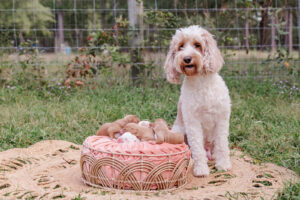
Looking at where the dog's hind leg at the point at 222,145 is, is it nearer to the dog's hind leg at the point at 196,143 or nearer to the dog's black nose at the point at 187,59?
the dog's hind leg at the point at 196,143

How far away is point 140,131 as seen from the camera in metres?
3.06

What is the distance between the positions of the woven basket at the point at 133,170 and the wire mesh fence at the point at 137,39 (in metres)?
3.28

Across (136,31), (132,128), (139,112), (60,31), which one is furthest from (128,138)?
(60,31)

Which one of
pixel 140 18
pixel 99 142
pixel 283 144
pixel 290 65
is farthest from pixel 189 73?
pixel 290 65

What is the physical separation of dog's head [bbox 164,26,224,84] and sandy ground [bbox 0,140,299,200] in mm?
930

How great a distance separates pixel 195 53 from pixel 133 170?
1.12m

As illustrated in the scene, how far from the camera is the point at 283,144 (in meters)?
3.90

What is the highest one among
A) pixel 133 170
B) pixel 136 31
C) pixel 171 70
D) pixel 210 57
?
pixel 136 31

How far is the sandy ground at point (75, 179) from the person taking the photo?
109 inches

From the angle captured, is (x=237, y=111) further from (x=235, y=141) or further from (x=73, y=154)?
(x=73, y=154)

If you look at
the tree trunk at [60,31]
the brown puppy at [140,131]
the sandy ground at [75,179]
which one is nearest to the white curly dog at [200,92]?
the sandy ground at [75,179]

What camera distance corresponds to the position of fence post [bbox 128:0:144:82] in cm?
620

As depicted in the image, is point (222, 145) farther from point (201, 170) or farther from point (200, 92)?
point (200, 92)

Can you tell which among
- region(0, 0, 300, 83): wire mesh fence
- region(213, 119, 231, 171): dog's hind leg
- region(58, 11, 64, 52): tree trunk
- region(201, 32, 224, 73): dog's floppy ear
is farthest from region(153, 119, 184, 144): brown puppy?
region(58, 11, 64, 52): tree trunk
